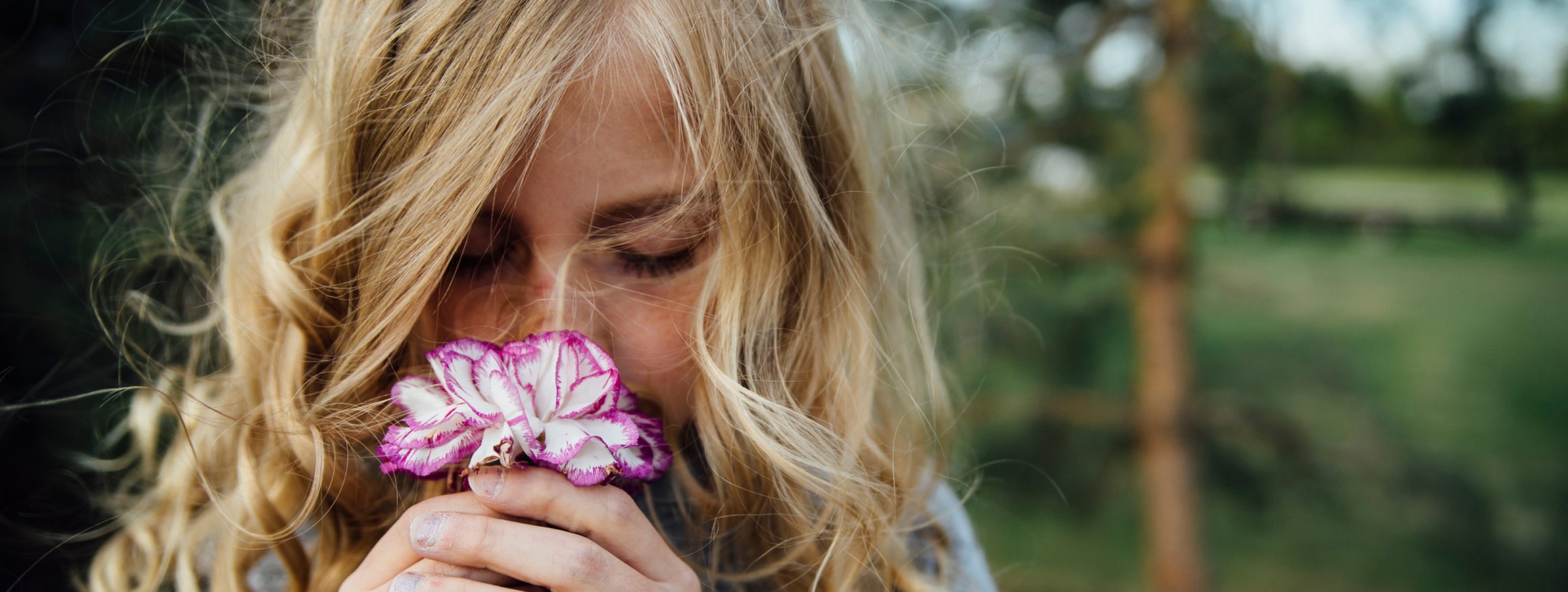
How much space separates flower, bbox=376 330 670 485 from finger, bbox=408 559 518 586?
0.35 ft

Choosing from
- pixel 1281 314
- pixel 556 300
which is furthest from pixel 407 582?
pixel 1281 314

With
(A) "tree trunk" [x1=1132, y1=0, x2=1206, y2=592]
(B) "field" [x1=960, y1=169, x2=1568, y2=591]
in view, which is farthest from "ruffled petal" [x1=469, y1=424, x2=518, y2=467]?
(A) "tree trunk" [x1=1132, y1=0, x2=1206, y2=592]

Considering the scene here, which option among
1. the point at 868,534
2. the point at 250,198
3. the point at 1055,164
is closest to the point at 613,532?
the point at 868,534

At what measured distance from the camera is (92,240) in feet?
5.34

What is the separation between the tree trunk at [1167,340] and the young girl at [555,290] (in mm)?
1937

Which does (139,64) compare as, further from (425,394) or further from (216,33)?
(425,394)

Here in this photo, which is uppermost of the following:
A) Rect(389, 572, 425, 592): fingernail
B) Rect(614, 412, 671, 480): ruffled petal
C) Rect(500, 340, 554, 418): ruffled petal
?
Rect(500, 340, 554, 418): ruffled petal

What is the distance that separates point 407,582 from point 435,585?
36 mm

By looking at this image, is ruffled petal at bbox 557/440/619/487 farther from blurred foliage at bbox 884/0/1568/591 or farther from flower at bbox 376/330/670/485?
blurred foliage at bbox 884/0/1568/591

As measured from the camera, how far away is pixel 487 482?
2.96 ft

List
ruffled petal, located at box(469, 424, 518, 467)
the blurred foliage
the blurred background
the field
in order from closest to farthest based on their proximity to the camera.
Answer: ruffled petal, located at box(469, 424, 518, 467) < the blurred background < the blurred foliage < the field

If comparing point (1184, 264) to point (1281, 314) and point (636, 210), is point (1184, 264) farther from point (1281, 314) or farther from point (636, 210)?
point (636, 210)

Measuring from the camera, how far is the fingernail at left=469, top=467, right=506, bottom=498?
2.95ft

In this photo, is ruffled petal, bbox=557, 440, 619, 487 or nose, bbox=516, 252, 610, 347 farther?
nose, bbox=516, 252, 610, 347
